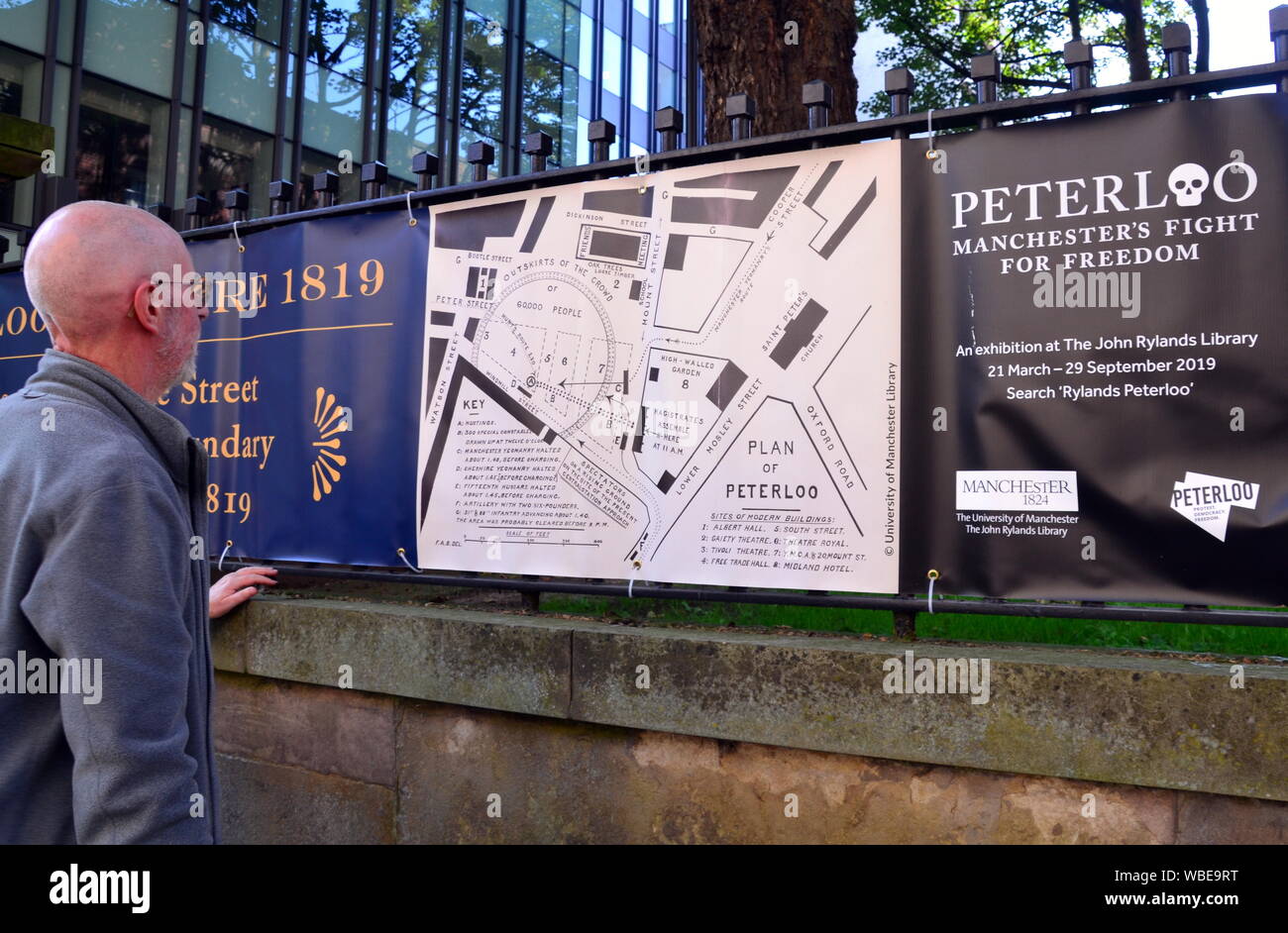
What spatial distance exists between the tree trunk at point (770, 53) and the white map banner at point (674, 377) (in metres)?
2.42

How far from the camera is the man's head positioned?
208cm

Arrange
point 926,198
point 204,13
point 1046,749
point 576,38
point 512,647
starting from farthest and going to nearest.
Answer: point 576,38 < point 204,13 < point 512,647 < point 926,198 < point 1046,749

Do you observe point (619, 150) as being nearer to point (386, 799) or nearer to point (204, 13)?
point (204, 13)

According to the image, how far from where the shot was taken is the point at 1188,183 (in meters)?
2.87

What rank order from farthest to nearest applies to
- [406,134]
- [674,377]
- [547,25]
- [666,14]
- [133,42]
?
1. [666,14]
2. [547,25]
3. [406,134]
4. [133,42]
5. [674,377]

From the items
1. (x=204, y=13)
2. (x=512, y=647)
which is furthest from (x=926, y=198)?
(x=204, y=13)

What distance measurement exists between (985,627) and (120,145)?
16.9 metres

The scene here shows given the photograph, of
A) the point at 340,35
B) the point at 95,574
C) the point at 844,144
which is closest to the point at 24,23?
the point at 340,35

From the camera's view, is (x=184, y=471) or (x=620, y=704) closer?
(x=184, y=471)

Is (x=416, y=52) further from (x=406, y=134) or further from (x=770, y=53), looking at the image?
(x=770, y=53)

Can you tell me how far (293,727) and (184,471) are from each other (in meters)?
2.00

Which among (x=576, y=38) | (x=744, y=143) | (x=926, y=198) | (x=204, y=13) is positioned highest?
(x=576, y=38)

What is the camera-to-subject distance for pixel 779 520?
3.33m

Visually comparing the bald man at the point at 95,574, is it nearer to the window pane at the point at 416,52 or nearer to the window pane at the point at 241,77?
the window pane at the point at 241,77
